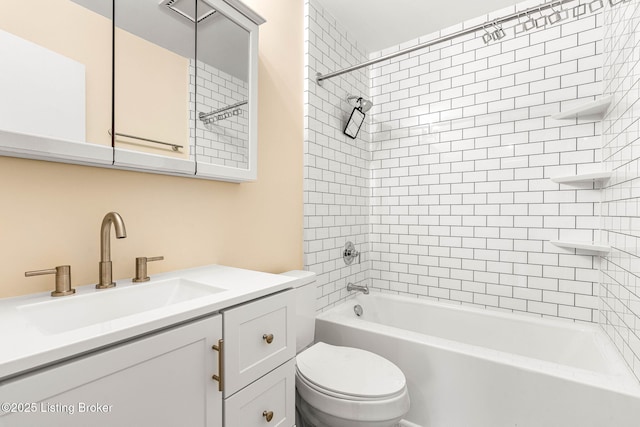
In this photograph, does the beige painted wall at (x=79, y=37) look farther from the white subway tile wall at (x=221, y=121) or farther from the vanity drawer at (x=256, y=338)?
the vanity drawer at (x=256, y=338)

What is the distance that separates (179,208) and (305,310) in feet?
2.94

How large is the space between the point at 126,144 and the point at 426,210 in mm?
2151

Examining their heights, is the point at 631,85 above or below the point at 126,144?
above

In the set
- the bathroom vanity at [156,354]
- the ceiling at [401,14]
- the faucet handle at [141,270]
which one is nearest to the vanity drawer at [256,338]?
the bathroom vanity at [156,354]

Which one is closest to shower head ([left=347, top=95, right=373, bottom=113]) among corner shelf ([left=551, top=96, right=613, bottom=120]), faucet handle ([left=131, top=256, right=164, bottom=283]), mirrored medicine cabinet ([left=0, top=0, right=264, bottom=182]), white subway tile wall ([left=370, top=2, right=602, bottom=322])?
white subway tile wall ([left=370, top=2, right=602, bottom=322])

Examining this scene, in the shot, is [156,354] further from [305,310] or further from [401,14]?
[401,14]

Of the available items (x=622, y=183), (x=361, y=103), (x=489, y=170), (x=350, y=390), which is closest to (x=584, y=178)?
(x=622, y=183)

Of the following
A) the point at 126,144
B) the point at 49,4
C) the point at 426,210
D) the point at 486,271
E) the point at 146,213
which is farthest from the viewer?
the point at 426,210

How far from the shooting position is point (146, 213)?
4.16 feet

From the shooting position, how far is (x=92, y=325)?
755 mm

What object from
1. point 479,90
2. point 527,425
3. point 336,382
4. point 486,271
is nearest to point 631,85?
point 479,90

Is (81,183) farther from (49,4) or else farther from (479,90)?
(479,90)

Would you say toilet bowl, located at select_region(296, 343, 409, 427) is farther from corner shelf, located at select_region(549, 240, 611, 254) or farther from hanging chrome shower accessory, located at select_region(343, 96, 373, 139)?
hanging chrome shower accessory, located at select_region(343, 96, 373, 139)

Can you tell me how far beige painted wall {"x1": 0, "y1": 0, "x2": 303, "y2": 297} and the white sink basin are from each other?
5.7 inches
